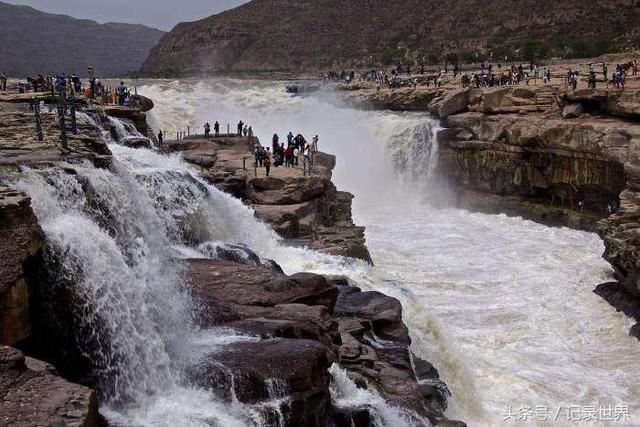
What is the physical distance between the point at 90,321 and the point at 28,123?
848 cm

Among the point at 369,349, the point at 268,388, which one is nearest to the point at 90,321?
the point at 268,388

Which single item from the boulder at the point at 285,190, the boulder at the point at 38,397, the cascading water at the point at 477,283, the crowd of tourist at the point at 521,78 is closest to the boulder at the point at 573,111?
the crowd of tourist at the point at 521,78

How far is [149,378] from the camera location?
29.8 ft

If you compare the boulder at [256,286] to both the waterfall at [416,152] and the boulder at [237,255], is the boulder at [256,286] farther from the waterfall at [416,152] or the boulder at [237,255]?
the waterfall at [416,152]

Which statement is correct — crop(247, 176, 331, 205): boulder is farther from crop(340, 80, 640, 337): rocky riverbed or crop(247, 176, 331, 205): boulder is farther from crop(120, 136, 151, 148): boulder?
crop(340, 80, 640, 337): rocky riverbed

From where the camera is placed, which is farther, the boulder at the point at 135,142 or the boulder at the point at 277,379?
the boulder at the point at 135,142

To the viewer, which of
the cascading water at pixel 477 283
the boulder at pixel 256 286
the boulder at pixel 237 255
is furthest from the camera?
the boulder at pixel 237 255

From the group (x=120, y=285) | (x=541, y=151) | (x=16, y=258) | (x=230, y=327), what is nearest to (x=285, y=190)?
(x=230, y=327)

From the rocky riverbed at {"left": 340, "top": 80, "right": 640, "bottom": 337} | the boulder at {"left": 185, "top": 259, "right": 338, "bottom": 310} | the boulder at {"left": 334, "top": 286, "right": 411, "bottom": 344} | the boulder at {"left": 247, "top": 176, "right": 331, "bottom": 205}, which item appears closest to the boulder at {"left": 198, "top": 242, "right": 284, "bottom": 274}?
the boulder at {"left": 185, "top": 259, "right": 338, "bottom": 310}

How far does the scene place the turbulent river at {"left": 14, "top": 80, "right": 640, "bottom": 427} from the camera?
9.15 meters

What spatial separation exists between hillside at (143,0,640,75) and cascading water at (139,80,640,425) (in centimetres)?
2620

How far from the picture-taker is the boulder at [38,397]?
6449mm

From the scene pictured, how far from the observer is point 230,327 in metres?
10.7

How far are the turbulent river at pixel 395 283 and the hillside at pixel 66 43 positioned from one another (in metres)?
94.3
